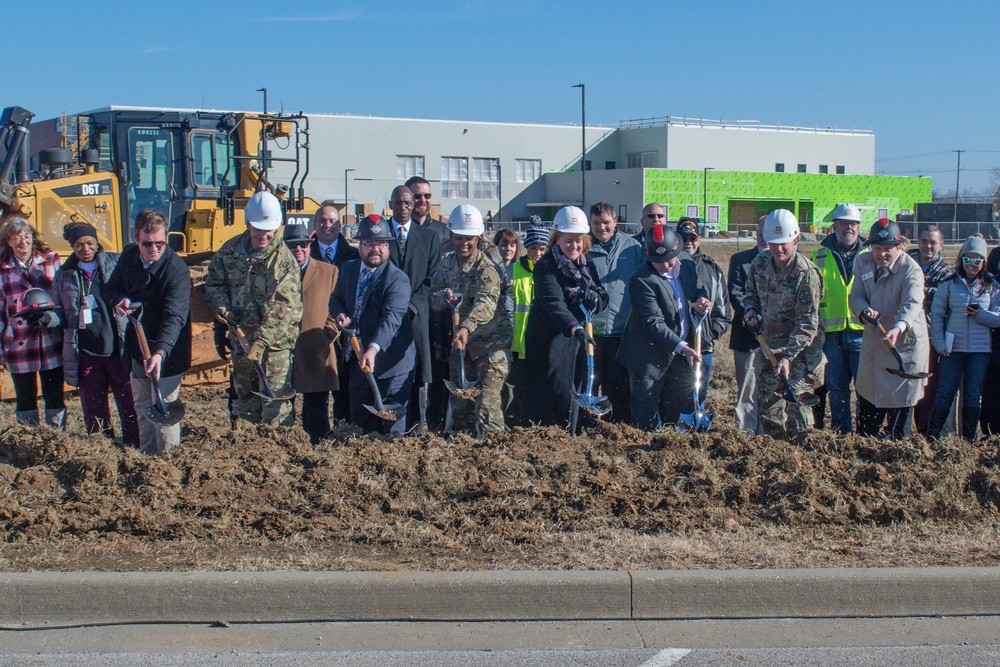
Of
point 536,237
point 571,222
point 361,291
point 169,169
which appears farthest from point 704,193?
point 361,291

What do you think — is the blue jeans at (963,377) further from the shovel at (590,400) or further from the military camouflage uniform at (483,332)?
the military camouflage uniform at (483,332)

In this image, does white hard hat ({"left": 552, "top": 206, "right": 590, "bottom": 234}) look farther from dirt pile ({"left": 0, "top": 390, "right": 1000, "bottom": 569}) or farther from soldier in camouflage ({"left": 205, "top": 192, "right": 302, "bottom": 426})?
soldier in camouflage ({"left": 205, "top": 192, "right": 302, "bottom": 426})

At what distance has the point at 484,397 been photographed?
7.30 metres

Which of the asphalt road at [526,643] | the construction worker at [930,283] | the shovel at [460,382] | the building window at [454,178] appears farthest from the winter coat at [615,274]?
the building window at [454,178]

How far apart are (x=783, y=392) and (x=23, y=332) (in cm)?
540

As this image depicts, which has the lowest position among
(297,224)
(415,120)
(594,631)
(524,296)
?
(594,631)

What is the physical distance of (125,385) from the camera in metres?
7.20

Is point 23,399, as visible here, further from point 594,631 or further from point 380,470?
point 594,631

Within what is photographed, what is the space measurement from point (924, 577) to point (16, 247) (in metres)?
6.28

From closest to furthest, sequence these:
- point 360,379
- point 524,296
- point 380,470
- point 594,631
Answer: point 594,631 < point 380,470 < point 360,379 < point 524,296

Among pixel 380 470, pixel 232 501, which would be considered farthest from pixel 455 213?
pixel 232 501

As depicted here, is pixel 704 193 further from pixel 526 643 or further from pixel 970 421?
pixel 526 643

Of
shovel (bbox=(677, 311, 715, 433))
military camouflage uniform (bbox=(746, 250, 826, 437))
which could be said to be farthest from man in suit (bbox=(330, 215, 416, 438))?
military camouflage uniform (bbox=(746, 250, 826, 437))

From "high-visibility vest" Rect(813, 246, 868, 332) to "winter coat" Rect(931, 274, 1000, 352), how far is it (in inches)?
24.2
